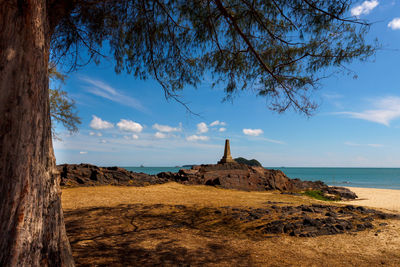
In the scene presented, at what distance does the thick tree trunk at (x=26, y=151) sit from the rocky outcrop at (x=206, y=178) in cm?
919

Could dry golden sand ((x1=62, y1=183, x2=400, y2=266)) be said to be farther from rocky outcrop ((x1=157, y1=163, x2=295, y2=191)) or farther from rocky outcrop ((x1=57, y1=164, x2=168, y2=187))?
rocky outcrop ((x1=157, y1=163, x2=295, y2=191))

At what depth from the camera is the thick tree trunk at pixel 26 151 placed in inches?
95.9

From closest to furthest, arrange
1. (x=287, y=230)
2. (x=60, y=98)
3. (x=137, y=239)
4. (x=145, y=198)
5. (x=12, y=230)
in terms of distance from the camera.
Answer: (x=12, y=230) < (x=137, y=239) < (x=287, y=230) < (x=145, y=198) < (x=60, y=98)

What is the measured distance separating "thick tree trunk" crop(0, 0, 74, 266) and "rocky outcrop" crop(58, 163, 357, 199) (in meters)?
9.19

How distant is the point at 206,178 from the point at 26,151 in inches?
501

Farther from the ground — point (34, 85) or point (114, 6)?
point (114, 6)

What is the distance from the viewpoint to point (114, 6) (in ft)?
17.7

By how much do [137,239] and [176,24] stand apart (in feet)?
16.2

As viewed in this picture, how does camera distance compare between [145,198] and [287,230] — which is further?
[145,198]

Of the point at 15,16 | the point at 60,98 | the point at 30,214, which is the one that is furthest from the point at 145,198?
the point at 60,98

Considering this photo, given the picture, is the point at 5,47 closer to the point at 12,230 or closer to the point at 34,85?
the point at 34,85

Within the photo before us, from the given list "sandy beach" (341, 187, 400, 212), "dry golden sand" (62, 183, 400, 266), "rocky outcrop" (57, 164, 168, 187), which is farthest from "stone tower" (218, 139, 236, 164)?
"dry golden sand" (62, 183, 400, 266)

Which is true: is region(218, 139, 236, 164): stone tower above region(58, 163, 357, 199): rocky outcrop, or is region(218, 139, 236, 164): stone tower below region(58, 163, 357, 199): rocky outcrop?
above

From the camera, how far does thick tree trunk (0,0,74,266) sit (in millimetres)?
2436
